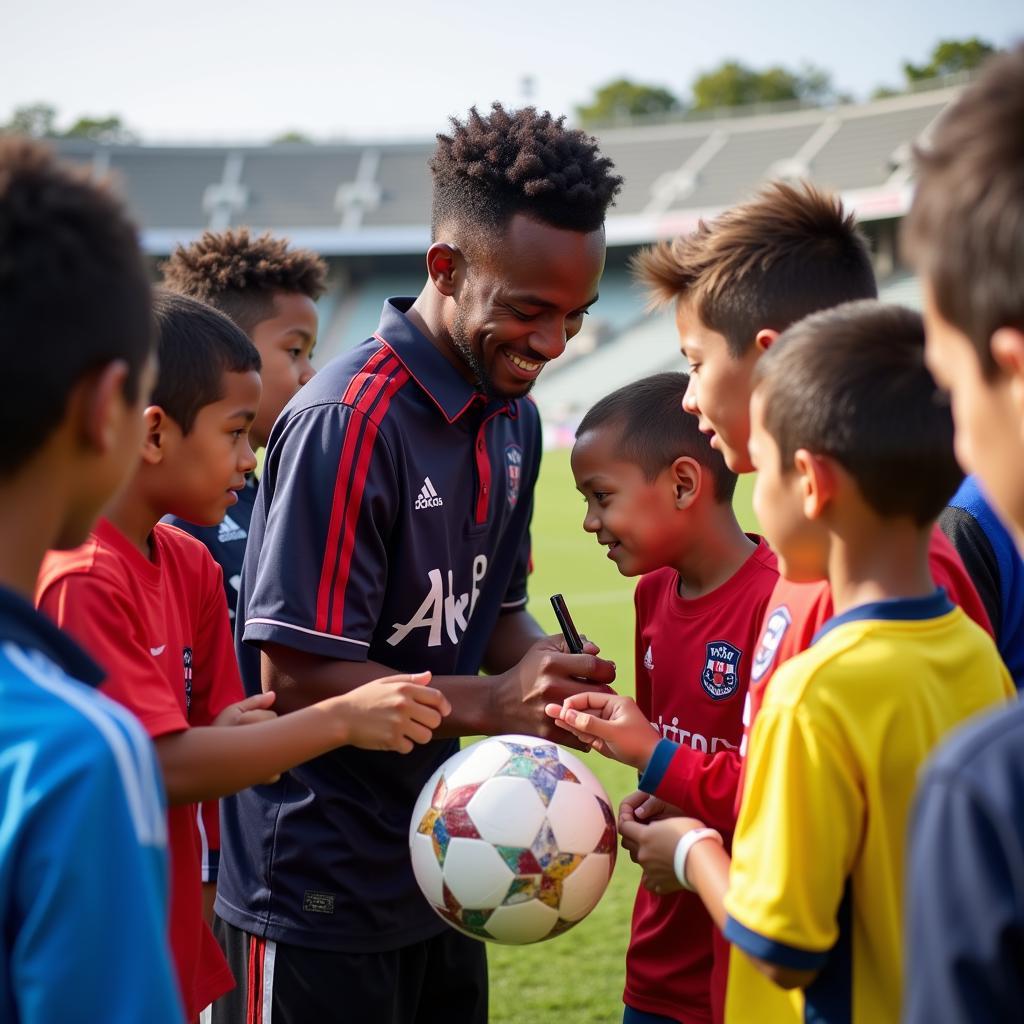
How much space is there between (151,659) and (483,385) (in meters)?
1.20

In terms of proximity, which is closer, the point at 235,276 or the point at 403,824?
the point at 403,824

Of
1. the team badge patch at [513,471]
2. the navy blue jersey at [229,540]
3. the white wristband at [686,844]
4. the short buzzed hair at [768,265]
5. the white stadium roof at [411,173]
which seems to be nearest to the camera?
the white wristband at [686,844]

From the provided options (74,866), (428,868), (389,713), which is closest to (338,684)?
(389,713)

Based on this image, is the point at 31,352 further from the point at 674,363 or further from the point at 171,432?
the point at 674,363

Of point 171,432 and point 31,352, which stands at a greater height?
point 31,352

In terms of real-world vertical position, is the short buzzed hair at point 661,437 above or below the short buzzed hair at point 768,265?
below

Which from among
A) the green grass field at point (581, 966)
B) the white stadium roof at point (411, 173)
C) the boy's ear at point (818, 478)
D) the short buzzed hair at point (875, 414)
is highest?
the white stadium roof at point (411, 173)

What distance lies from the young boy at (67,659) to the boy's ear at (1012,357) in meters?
1.11

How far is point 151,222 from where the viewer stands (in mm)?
42656

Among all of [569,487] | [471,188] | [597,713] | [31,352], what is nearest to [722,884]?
[597,713]

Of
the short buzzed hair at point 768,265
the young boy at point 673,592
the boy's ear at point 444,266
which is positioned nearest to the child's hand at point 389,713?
the young boy at point 673,592

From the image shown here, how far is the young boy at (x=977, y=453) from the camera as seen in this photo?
122cm

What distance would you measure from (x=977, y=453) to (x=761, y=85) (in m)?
62.3

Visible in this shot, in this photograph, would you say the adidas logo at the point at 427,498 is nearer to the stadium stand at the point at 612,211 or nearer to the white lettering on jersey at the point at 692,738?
the white lettering on jersey at the point at 692,738
